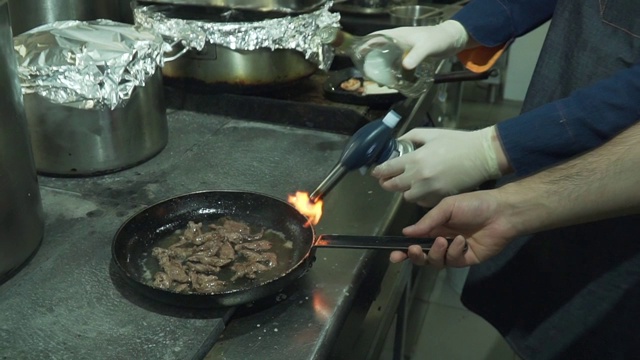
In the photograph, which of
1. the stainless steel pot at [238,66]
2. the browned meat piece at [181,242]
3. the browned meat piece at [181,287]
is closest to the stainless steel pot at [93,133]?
the stainless steel pot at [238,66]

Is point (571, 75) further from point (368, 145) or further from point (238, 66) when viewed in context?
point (238, 66)

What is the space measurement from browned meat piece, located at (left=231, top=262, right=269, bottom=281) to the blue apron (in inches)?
20.2

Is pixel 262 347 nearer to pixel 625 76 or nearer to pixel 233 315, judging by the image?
pixel 233 315

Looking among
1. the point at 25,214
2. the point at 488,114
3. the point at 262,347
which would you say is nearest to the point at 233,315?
the point at 262,347

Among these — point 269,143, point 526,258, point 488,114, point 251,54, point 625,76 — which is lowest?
point 488,114

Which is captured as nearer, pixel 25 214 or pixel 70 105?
pixel 25 214

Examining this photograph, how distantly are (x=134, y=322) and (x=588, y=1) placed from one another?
2.68ft

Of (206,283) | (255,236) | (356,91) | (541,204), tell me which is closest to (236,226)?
(255,236)

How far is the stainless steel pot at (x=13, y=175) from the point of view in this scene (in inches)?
27.9

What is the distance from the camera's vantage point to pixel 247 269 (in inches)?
29.8

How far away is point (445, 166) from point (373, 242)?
0.18 metres

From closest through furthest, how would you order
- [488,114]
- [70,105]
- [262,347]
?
[262,347]
[70,105]
[488,114]

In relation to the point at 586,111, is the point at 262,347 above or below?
below

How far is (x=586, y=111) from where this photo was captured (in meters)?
0.77
